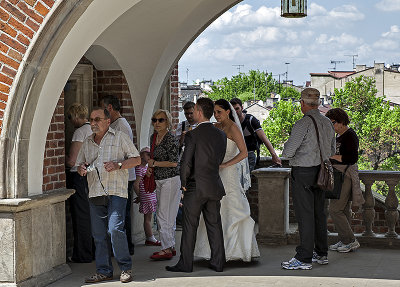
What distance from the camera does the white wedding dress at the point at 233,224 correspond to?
7.87m

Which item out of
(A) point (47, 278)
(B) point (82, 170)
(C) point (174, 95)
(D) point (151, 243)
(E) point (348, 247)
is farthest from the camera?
(C) point (174, 95)

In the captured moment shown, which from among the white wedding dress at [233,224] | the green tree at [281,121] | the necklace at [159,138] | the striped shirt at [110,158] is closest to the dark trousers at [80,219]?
the necklace at [159,138]

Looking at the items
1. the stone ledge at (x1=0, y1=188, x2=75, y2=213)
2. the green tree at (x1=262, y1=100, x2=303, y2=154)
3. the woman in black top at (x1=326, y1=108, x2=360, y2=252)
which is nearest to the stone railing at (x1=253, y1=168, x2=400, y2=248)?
the woman in black top at (x1=326, y1=108, x2=360, y2=252)

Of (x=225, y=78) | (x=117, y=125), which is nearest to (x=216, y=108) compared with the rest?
(x=117, y=125)

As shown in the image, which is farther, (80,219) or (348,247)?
(348,247)

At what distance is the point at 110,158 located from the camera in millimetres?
7090

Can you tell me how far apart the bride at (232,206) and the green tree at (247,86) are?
339ft

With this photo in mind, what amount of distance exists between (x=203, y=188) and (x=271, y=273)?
110 cm

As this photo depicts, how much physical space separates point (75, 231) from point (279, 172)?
253 cm

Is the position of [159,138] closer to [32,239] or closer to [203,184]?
[203,184]

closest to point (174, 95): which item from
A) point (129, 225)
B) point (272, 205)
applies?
point (272, 205)

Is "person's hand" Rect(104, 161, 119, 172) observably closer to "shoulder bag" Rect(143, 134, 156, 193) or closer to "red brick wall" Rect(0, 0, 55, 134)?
"red brick wall" Rect(0, 0, 55, 134)

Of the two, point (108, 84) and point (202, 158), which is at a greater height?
point (108, 84)

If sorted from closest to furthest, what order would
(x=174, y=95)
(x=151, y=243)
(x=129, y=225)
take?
1. (x=129, y=225)
2. (x=151, y=243)
3. (x=174, y=95)
